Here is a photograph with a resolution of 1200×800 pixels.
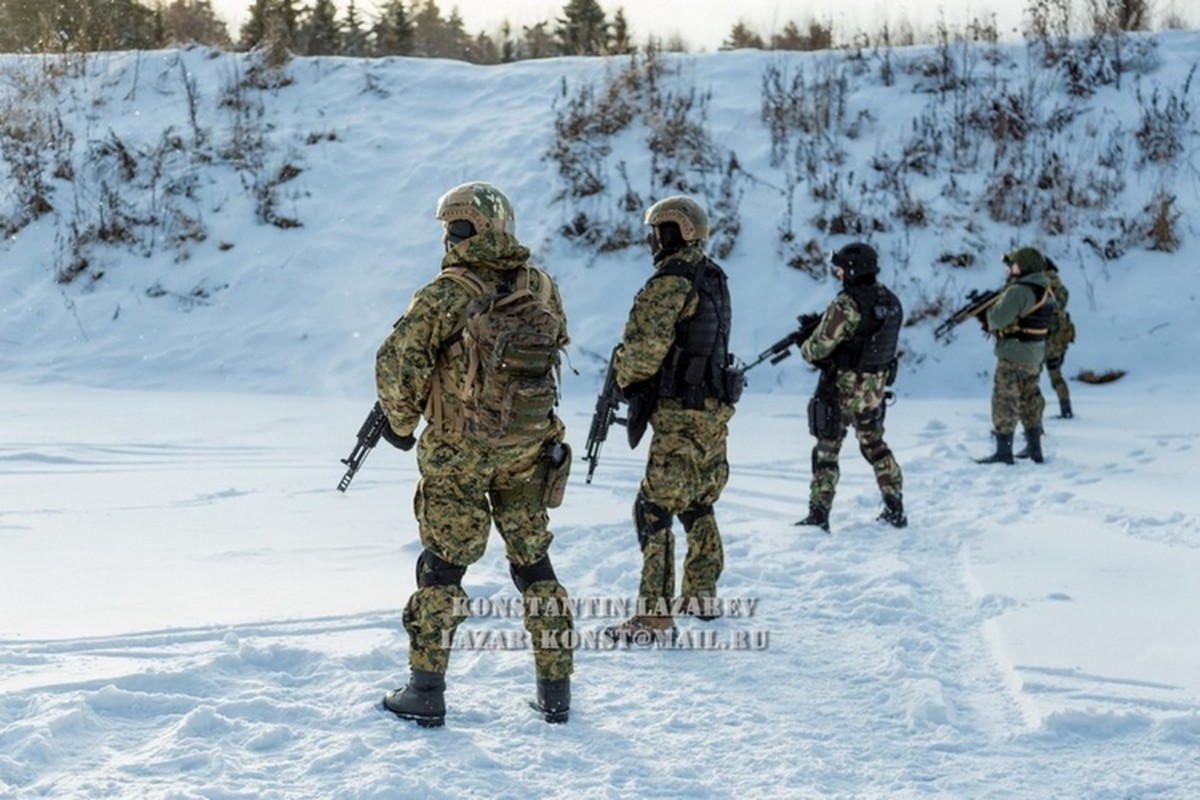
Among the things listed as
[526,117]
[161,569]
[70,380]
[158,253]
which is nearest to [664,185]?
[526,117]

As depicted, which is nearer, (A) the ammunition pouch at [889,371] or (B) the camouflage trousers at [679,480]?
(B) the camouflage trousers at [679,480]

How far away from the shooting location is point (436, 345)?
3.58 m

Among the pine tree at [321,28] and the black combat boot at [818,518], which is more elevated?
the pine tree at [321,28]

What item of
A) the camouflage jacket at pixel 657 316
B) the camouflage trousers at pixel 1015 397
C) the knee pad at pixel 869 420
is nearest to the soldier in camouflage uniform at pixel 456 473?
the camouflage jacket at pixel 657 316

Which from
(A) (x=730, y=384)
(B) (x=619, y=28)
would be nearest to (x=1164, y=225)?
(A) (x=730, y=384)

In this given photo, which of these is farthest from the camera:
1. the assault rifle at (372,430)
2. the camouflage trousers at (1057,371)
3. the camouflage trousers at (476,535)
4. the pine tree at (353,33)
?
the pine tree at (353,33)

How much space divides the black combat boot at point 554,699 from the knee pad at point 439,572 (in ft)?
1.62

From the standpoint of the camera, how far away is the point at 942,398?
1152 centimetres

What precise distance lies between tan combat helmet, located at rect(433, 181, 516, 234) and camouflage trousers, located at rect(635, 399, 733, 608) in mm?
1436

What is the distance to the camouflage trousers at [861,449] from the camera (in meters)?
6.58

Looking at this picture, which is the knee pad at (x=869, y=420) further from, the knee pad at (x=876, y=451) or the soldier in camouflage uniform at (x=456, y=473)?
the soldier in camouflage uniform at (x=456, y=473)

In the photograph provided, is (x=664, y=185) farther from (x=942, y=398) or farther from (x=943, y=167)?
(x=942, y=398)

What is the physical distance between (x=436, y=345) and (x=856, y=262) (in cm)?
343

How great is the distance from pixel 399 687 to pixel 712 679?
4.00 feet
